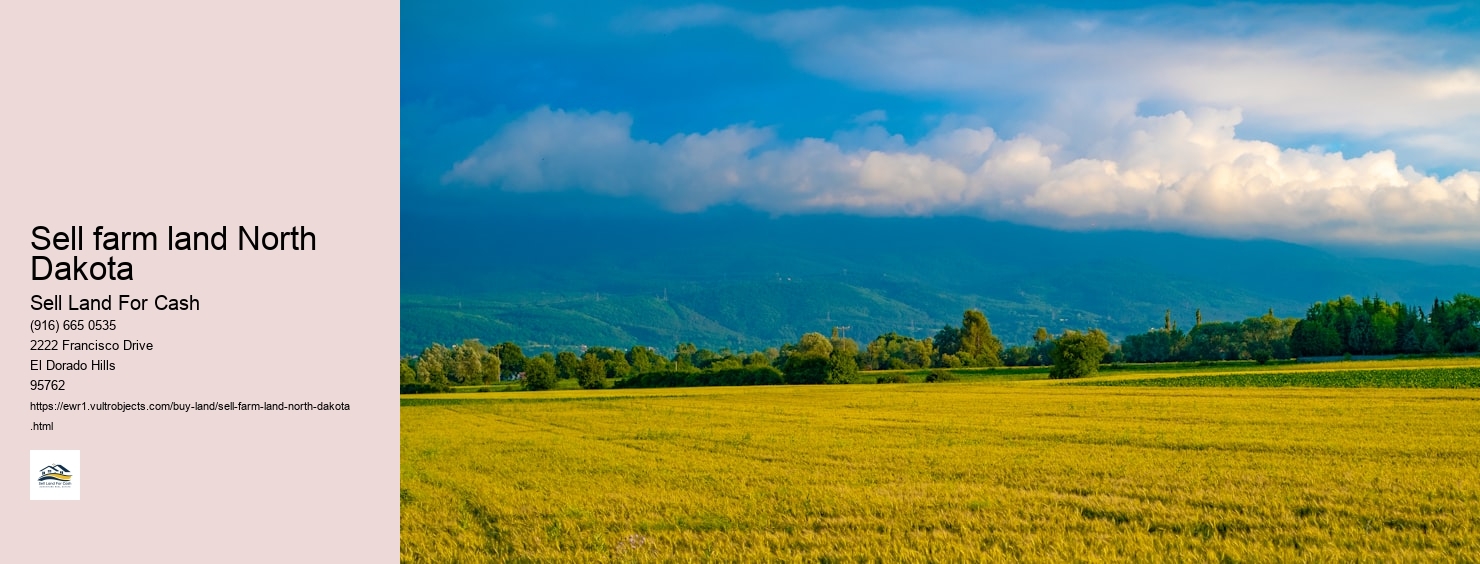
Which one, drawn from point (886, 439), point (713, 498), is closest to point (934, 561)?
point (713, 498)

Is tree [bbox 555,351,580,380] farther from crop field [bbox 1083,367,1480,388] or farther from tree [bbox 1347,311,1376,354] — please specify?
tree [bbox 1347,311,1376,354]

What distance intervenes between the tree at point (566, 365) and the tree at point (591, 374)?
11579 millimetres

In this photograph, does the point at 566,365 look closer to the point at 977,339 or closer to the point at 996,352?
the point at 996,352

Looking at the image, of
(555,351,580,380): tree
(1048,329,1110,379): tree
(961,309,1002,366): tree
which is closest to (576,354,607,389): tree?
(555,351,580,380): tree

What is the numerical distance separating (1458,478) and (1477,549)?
8.62m

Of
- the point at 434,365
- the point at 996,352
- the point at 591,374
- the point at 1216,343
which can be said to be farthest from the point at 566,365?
the point at 1216,343

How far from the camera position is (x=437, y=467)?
29.4 metres

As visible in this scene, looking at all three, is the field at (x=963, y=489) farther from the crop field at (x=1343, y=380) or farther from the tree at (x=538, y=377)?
the tree at (x=538, y=377)

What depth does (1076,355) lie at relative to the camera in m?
112
